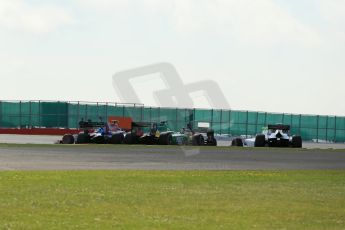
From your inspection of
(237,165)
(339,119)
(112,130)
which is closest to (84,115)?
(339,119)

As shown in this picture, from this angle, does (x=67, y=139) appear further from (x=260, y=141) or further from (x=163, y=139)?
(x=260, y=141)

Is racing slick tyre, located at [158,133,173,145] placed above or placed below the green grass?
below

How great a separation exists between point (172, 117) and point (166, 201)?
78357 millimetres

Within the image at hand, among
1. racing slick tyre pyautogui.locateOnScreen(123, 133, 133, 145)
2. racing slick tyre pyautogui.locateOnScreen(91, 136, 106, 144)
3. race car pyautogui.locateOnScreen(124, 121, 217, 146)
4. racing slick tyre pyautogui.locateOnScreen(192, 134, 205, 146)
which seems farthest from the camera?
racing slick tyre pyautogui.locateOnScreen(192, 134, 205, 146)

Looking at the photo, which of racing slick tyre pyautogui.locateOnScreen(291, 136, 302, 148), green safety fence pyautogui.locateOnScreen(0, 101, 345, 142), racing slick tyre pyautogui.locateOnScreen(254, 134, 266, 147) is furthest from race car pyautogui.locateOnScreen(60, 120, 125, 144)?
green safety fence pyautogui.locateOnScreen(0, 101, 345, 142)

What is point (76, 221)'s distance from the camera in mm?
12195

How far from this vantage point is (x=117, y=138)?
169 feet

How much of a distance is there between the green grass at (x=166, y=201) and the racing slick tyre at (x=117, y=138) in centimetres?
2797

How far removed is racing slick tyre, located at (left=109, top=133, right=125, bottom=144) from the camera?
51.2 meters

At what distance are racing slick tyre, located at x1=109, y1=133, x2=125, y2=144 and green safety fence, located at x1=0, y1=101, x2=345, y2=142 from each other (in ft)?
121

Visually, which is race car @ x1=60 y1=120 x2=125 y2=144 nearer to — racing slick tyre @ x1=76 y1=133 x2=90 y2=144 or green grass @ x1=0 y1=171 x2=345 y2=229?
racing slick tyre @ x1=76 y1=133 x2=90 y2=144

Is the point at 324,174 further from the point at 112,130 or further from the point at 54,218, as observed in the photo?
the point at 112,130

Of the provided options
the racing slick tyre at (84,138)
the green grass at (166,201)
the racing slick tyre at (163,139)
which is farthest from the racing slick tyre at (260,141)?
the green grass at (166,201)

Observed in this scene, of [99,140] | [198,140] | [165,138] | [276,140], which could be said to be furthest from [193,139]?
[99,140]
